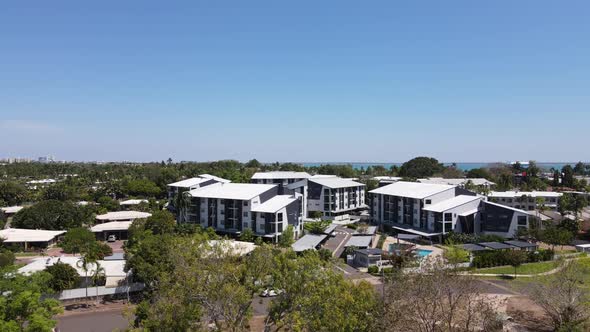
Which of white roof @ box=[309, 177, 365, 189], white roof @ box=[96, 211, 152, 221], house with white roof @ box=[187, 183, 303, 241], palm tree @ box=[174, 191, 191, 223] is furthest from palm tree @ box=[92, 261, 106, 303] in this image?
white roof @ box=[309, 177, 365, 189]

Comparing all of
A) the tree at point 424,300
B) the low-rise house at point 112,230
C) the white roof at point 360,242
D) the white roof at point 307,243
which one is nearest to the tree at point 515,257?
the white roof at point 360,242

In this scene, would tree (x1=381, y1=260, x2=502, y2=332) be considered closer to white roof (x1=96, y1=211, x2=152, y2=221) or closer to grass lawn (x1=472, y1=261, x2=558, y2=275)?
grass lawn (x1=472, y1=261, x2=558, y2=275)

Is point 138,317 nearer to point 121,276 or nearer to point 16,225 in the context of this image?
point 121,276

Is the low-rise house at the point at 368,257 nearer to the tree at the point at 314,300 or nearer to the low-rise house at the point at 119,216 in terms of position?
the tree at the point at 314,300

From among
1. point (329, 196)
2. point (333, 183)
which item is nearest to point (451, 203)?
point (329, 196)

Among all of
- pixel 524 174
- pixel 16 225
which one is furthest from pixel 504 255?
pixel 524 174

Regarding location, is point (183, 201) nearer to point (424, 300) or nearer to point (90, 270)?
point (90, 270)
